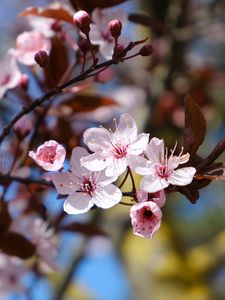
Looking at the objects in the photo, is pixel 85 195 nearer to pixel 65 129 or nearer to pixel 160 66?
pixel 65 129

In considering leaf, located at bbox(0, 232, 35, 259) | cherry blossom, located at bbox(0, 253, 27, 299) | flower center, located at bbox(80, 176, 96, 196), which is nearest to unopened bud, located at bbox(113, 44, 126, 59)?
flower center, located at bbox(80, 176, 96, 196)

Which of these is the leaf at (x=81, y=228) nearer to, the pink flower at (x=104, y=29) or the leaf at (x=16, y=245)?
the leaf at (x=16, y=245)

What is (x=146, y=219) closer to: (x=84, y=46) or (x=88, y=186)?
(x=88, y=186)

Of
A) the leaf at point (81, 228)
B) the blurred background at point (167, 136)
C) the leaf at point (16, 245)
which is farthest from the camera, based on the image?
the blurred background at point (167, 136)

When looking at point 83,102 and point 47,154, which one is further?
point 83,102

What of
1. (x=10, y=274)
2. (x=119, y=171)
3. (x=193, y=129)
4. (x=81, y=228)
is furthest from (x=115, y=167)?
(x=10, y=274)

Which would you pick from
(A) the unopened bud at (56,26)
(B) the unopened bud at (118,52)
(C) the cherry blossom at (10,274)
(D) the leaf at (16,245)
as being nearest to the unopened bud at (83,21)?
(B) the unopened bud at (118,52)

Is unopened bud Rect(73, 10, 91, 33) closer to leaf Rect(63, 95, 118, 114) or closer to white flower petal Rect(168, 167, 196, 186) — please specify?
white flower petal Rect(168, 167, 196, 186)

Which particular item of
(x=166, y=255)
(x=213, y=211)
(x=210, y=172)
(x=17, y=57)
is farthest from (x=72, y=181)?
(x=213, y=211)
